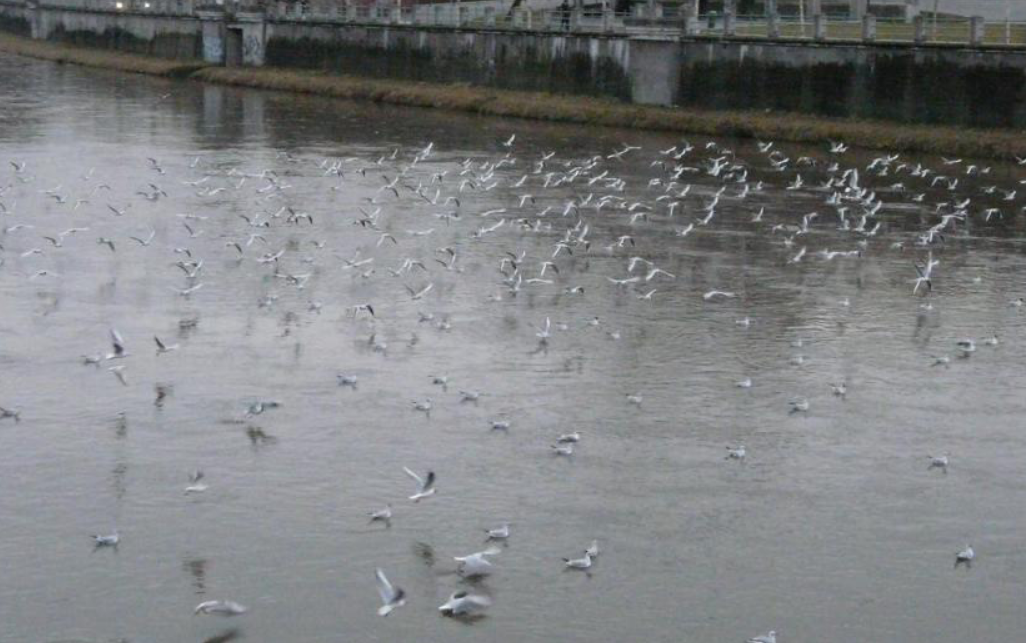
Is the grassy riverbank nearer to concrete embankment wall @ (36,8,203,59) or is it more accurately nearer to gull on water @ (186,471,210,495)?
concrete embankment wall @ (36,8,203,59)

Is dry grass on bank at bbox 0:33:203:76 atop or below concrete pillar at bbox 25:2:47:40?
below

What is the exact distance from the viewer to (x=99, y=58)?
67625mm

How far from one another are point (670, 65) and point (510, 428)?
2997cm

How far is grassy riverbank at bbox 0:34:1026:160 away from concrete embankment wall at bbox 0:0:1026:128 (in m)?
0.57

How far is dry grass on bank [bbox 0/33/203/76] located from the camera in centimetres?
6159

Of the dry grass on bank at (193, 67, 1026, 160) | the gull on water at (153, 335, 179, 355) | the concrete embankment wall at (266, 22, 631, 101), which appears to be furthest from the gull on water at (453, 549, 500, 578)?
the concrete embankment wall at (266, 22, 631, 101)

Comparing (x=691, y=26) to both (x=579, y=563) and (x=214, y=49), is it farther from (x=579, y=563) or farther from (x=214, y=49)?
(x=579, y=563)

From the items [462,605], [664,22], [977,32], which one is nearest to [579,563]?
[462,605]

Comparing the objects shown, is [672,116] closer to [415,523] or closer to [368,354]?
[368,354]

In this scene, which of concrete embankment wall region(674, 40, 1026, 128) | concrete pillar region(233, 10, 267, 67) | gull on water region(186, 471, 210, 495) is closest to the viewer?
gull on water region(186, 471, 210, 495)

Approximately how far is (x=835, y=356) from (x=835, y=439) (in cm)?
330

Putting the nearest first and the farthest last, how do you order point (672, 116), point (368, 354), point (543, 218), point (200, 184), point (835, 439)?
point (835, 439) < point (368, 354) < point (543, 218) < point (200, 184) < point (672, 116)

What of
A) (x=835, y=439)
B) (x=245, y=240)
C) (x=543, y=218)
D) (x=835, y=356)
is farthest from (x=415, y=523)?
(x=543, y=218)

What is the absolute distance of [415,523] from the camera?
14.4 meters
